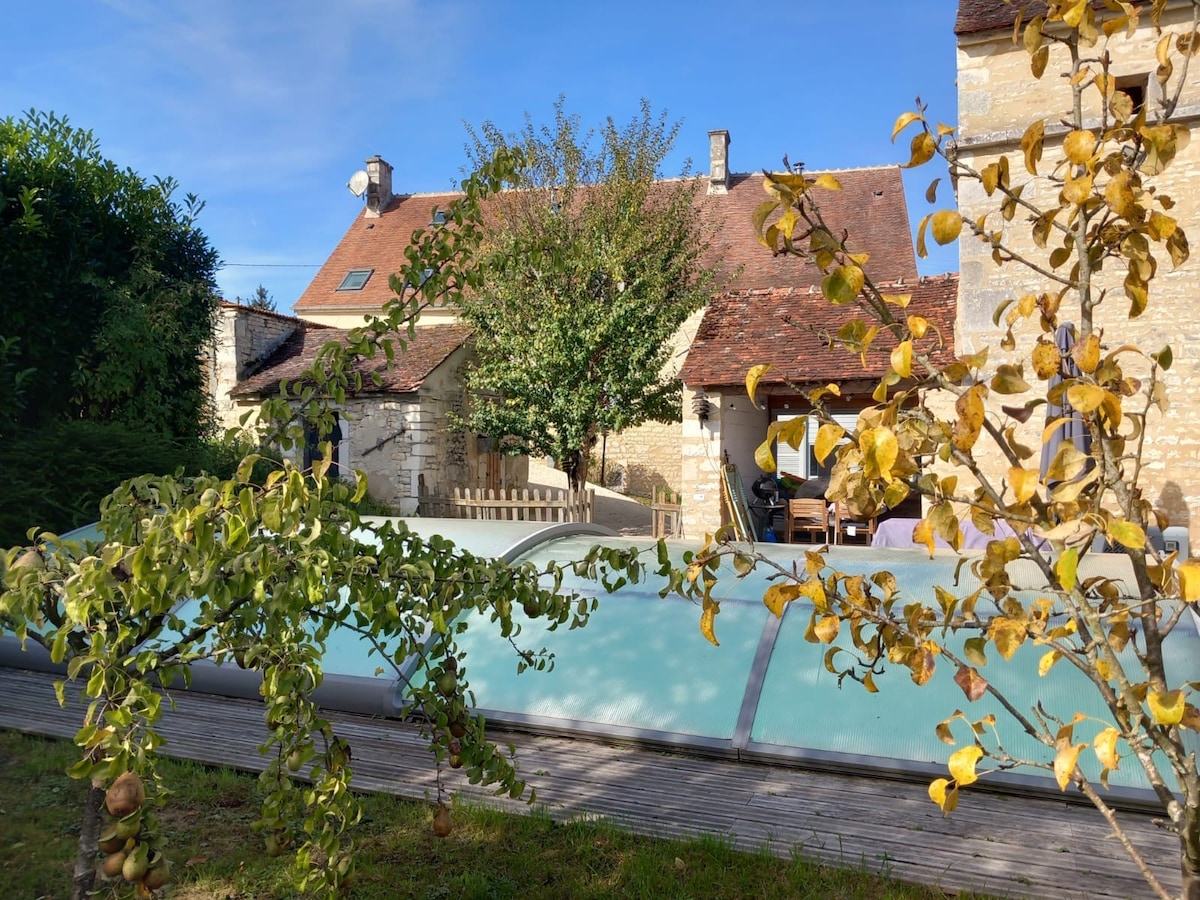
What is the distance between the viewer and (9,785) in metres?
4.00

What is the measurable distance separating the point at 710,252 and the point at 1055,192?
461 inches

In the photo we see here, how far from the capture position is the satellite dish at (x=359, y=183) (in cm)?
2589

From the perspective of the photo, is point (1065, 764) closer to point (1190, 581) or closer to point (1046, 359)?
point (1190, 581)

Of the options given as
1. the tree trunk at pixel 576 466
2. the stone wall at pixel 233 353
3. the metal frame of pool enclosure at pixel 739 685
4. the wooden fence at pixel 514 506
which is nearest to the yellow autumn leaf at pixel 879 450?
the metal frame of pool enclosure at pixel 739 685

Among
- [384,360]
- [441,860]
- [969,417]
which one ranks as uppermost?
[384,360]

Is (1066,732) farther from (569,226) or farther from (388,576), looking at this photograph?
(569,226)

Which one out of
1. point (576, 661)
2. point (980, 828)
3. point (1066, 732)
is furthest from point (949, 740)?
point (576, 661)

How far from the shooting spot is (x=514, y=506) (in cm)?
1386

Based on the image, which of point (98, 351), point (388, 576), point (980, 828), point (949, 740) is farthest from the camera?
point (98, 351)

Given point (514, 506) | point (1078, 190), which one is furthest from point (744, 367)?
point (1078, 190)

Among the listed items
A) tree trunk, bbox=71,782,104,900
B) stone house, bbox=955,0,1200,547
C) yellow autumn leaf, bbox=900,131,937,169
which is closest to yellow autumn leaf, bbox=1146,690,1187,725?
yellow autumn leaf, bbox=900,131,937,169

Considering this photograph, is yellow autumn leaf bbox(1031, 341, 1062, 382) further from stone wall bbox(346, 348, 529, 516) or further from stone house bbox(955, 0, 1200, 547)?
stone wall bbox(346, 348, 529, 516)

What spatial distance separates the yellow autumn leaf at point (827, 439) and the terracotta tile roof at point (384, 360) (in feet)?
46.4

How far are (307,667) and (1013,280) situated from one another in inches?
393
